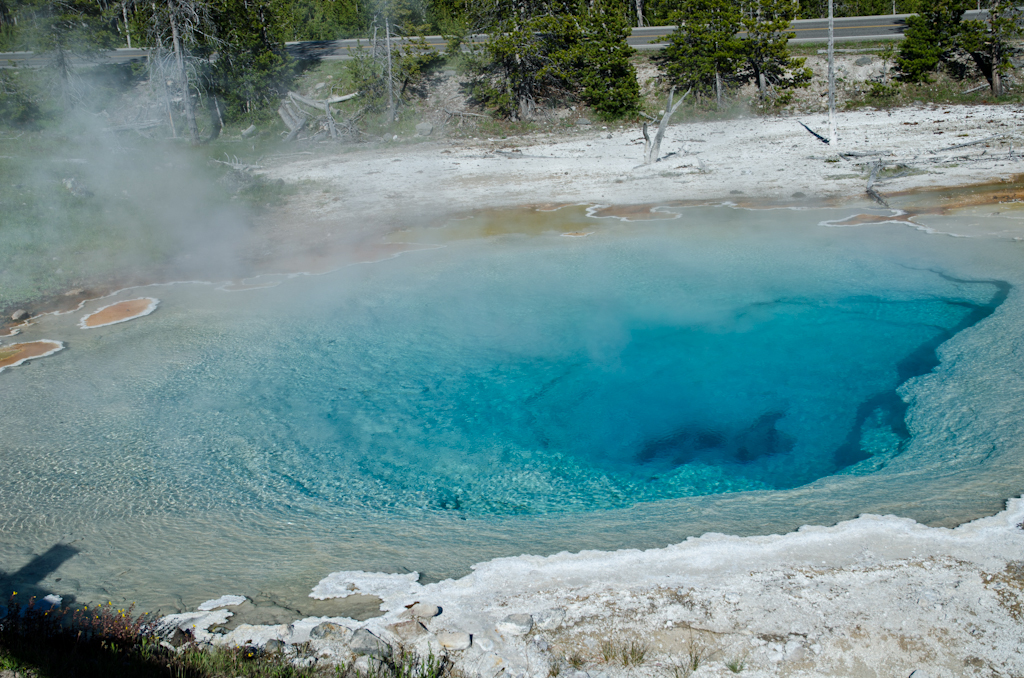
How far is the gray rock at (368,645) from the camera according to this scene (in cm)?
220

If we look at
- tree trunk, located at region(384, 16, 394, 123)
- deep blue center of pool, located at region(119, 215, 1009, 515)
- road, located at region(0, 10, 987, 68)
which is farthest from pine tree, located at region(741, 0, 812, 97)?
deep blue center of pool, located at region(119, 215, 1009, 515)

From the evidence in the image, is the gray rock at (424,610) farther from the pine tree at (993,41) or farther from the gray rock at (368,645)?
the pine tree at (993,41)

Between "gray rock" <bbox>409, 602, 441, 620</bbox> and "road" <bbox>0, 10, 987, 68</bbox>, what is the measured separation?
45.0 feet

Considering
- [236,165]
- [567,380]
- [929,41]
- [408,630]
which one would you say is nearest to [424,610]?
[408,630]

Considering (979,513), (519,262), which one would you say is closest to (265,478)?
(979,513)

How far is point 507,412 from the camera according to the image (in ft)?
14.6

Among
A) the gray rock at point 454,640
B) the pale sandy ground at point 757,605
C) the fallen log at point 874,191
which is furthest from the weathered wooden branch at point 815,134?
the gray rock at point 454,640

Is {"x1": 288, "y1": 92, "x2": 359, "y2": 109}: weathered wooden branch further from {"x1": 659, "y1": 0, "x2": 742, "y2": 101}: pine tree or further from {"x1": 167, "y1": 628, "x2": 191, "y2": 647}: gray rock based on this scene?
{"x1": 167, "y1": 628, "x2": 191, "y2": 647}: gray rock

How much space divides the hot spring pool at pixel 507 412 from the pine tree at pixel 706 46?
7323 millimetres

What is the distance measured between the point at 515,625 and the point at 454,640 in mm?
204

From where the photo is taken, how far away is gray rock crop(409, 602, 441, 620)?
7.79 ft

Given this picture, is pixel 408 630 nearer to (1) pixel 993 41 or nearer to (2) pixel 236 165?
(2) pixel 236 165

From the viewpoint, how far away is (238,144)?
Result: 12.9 metres

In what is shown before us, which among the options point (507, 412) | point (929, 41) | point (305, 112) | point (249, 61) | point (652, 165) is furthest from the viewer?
point (305, 112)
